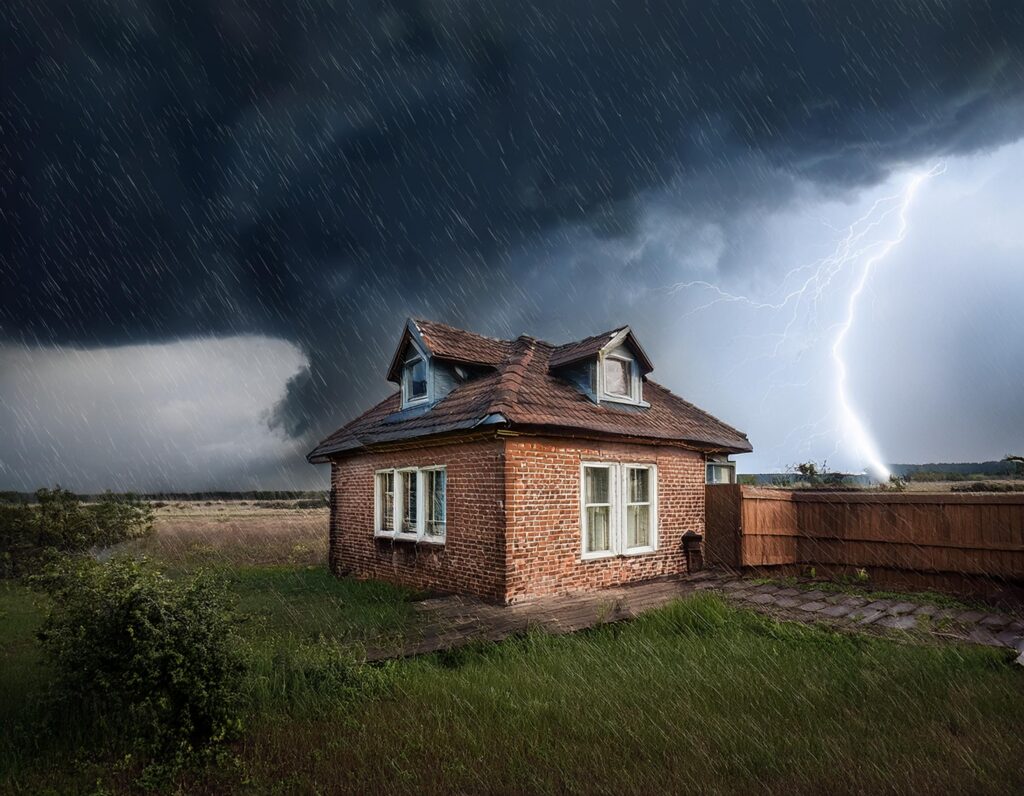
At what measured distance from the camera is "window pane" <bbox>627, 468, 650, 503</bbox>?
13812 millimetres

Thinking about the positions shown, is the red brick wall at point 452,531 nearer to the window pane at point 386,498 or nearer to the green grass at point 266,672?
the window pane at point 386,498

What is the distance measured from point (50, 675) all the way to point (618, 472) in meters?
9.89

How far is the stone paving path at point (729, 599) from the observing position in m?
8.59

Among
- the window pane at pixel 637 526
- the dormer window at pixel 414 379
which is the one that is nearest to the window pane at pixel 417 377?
the dormer window at pixel 414 379

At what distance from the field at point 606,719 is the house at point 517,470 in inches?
113

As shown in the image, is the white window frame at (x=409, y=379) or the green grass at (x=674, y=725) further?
the white window frame at (x=409, y=379)

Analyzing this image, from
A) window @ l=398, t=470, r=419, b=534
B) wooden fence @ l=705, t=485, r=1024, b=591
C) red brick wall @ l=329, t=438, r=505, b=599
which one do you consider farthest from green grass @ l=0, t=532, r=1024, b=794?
wooden fence @ l=705, t=485, r=1024, b=591

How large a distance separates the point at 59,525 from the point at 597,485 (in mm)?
15156

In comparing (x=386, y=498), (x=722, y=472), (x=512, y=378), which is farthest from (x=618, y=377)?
(x=722, y=472)

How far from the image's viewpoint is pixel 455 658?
26.6 feet

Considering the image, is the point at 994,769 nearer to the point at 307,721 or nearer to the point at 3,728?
the point at 307,721

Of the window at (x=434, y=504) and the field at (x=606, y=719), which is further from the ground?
the window at (x=434, y=504)

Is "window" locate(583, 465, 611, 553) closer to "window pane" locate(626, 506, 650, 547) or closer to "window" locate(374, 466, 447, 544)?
"window pane" locate(626, 506, 650, 547)

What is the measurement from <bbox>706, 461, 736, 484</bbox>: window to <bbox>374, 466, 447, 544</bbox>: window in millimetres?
17969
